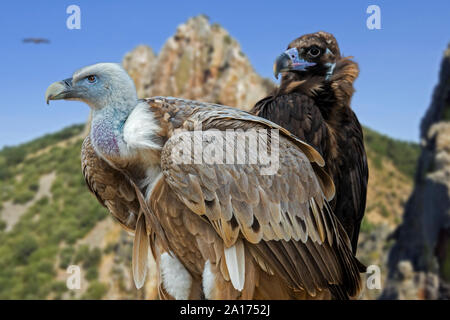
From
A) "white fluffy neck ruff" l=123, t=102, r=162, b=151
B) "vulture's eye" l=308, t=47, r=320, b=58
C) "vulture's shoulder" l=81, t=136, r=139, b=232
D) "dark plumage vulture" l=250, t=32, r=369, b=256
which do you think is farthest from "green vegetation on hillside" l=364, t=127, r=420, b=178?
"white fluffy neck ruff" l=123, t=102, r=162, b=151

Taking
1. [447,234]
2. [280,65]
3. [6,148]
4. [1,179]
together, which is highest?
[6,148]

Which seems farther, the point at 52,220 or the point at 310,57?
the point at 52,220

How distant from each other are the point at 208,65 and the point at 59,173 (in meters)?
13.6

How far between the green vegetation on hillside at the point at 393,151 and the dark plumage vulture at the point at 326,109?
24.8 meters

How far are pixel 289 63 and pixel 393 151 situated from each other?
28.7 m

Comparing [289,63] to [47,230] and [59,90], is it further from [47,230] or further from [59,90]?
[47,230]

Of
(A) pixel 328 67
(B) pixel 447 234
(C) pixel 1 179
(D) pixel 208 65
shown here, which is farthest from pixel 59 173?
(A) pixel 328 67

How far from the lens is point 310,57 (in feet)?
10.4

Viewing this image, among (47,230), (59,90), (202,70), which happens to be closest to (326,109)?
(59,90)

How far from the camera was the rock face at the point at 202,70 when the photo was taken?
15.9 meters

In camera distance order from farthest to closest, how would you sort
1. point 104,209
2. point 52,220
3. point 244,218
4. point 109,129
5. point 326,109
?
point 52,220
point 104,209
point 326,109
point 244,218
point 109,129

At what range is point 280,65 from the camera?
3.04 m
